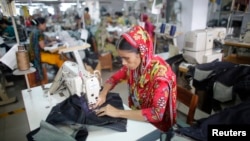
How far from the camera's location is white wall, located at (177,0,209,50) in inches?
175

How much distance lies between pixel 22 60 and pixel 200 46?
2.19 m

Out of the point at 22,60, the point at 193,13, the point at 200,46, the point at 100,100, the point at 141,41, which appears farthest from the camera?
the point at 193,13

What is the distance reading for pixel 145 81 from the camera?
1399 millimetres

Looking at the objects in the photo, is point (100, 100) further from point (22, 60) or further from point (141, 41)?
point (22, 60)

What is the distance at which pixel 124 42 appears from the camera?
1255 mm

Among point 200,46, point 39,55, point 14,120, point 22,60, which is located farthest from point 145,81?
point 39,55

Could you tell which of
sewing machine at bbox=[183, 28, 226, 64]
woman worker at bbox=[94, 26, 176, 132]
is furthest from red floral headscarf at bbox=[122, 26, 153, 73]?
sewing machine at bbox=[183, 28, 226, 64]

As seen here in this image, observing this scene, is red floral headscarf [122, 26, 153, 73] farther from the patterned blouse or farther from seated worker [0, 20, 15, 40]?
seated worker [0, 20, 15, 40]

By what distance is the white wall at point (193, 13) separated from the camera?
445 centimetres

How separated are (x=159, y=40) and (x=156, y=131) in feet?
18.0

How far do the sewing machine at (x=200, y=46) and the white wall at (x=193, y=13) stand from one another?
183cm

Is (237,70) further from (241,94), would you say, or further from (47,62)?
(47,62)

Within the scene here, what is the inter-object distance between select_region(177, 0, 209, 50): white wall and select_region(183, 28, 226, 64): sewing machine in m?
1.83

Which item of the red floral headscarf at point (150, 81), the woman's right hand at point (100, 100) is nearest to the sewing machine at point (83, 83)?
the woman's right hand at point (100, 100)
